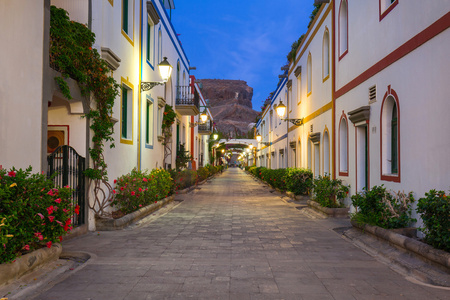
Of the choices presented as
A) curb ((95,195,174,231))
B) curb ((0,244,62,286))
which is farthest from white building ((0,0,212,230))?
curb ((0,244,62,286))

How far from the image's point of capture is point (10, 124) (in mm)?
5414

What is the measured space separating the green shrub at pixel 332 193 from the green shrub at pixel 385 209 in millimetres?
2758

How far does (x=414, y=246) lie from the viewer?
5.59m

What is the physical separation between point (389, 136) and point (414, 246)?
10.9ft

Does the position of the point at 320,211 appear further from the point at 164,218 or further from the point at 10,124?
the point at 10,124

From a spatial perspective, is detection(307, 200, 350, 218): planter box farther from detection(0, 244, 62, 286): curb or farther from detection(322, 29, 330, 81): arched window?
detection(0, 244, 62, 286): curb

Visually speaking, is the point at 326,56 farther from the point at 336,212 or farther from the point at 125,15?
the point at 125,15

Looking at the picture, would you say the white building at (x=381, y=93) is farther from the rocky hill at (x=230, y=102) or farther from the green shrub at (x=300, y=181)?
the rocky hill at (x=230, y=102)

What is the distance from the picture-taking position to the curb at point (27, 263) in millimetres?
4391

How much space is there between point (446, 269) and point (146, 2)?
38.5 feet

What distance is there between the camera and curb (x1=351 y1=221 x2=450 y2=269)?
4902mm

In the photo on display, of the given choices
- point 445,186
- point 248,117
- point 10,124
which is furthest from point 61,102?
point 248,117

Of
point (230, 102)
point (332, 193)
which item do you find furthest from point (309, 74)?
point (230, 102)

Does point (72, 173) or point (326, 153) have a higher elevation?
point (326, 153)
